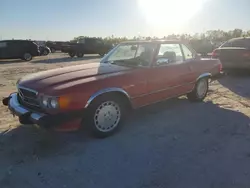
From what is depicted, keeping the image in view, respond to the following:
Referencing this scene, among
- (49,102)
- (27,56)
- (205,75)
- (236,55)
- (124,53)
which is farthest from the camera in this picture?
(27,56)

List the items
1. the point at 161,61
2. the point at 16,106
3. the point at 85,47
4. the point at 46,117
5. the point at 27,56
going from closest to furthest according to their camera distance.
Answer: the point at 46,117
the point at 16,106
the point at 161,61
the point at 27,56
the point at 85,47

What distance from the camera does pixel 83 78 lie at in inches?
157

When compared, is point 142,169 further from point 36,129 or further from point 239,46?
point 239,46

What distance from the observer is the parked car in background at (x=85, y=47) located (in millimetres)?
23688

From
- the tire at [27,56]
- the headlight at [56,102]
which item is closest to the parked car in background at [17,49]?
the tire at [27,56]

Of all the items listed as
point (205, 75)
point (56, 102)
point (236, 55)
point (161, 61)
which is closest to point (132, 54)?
point (161, 61)

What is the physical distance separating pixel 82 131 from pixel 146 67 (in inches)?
63.2

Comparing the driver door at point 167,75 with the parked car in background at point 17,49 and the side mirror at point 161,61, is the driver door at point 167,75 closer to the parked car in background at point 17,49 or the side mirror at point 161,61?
the side mirror at point 161,61

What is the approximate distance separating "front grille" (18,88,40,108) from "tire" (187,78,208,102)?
3.68 metres

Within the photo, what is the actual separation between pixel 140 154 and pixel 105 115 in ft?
2.87

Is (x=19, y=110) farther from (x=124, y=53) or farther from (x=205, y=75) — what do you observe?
(x=205, y=75)

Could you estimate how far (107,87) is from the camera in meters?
3.93

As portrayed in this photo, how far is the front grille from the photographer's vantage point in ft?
12.5

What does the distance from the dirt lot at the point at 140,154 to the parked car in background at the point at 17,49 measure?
15.6m
